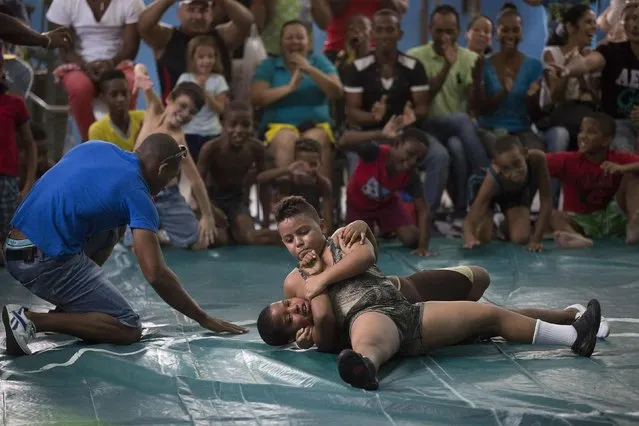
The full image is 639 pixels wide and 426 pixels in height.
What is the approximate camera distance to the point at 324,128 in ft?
23.4

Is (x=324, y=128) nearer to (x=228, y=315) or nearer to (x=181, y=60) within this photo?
(x=181, y=60)

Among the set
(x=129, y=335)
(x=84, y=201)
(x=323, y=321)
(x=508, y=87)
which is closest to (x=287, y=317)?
(x=323, y=321)

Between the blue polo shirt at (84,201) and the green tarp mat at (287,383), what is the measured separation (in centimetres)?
43

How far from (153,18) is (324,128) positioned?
1387 millimetres

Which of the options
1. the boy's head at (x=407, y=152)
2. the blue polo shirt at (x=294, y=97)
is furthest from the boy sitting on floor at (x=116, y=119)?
the boy's head at (x=407, y=152)

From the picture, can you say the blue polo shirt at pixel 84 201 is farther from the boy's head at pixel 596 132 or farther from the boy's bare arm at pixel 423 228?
the boy's head at pixel 596 132

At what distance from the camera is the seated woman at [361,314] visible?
11.9 feet

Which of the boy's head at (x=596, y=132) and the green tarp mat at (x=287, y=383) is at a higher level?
the boy's head at (x=596, y=132)

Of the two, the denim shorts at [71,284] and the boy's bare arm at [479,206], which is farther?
the boy's bare arm at [479,206]

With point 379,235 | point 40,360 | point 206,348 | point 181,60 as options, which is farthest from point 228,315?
point 181,60

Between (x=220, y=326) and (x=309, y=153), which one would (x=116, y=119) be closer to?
(x=309, y=153)

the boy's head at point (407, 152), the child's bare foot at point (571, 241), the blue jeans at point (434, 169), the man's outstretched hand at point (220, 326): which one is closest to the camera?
the man's outstretched hand at point (220, 326)

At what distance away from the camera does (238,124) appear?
6.53 meters

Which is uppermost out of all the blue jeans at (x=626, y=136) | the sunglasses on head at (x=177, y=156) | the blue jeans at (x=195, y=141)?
the sunglasses on head at (x=177, y=156)
